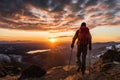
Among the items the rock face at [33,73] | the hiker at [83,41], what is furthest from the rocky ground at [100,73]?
the hiker at [83,41]

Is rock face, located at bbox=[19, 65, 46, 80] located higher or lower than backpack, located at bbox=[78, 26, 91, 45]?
lower

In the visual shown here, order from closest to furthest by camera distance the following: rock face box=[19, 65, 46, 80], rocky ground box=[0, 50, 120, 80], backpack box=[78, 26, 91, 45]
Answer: rocky ground box=[0, 50, 120, 80] → backpack box=[78, 26, 91, 45] → rock face box=[19, 65, 46, 80]

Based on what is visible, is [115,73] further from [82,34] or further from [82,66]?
[82,34]

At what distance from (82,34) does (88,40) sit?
0.68 meters

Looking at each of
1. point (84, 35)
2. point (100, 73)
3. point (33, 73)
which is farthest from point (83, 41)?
point (33, 73)

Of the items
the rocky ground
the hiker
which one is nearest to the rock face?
the rocky ground

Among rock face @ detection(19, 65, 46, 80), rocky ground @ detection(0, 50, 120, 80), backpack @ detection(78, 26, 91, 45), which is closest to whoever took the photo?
rocky ground @ detection(0, 50, 120, 80)

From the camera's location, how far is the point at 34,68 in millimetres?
20922

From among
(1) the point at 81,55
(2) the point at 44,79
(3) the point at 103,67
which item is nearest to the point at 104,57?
(3) the point at 103,67

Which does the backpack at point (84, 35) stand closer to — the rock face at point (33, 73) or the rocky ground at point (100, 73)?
the rocky ground at point (100, 73)

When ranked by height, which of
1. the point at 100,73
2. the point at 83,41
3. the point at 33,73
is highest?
the point at 83,41

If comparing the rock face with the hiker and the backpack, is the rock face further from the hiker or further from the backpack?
the backpack

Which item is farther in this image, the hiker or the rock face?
the rock face

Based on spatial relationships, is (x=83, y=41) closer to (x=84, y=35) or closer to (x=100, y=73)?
(x=84, y=35)
